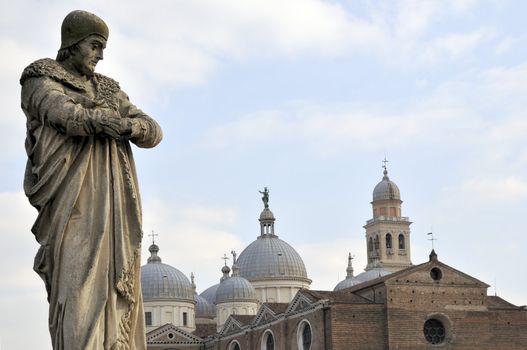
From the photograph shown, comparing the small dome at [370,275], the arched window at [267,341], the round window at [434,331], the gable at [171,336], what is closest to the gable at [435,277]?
the round window at [434,331]

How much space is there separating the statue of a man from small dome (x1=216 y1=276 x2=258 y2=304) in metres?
91.6

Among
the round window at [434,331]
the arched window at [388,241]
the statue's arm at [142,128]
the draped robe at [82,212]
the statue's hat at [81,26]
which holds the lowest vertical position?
the draped robe at [82,212]

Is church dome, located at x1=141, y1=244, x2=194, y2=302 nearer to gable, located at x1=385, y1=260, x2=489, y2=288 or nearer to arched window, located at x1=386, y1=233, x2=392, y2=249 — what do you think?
gable, located at x1=385, y1=260, x2=489, y2=288

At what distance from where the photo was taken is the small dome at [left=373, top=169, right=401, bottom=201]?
416 ft

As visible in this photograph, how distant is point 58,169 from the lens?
203 inches

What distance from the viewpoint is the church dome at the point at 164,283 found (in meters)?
94.9

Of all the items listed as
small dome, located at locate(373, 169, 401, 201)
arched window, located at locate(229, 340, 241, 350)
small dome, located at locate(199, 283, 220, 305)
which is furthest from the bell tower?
arched window, located at locate(229, 340, 241, 350)

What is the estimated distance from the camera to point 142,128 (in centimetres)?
527

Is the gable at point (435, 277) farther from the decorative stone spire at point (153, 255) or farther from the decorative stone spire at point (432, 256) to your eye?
the decorative stone spire at point (153, 255)

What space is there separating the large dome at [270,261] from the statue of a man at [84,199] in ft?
317

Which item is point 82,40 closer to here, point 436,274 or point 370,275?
point 436,274

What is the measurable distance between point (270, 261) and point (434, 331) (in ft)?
110

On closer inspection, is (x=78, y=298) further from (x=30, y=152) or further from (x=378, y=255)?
(x=378, y=255)

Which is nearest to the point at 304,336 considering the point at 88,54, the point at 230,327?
the point at 230,327
